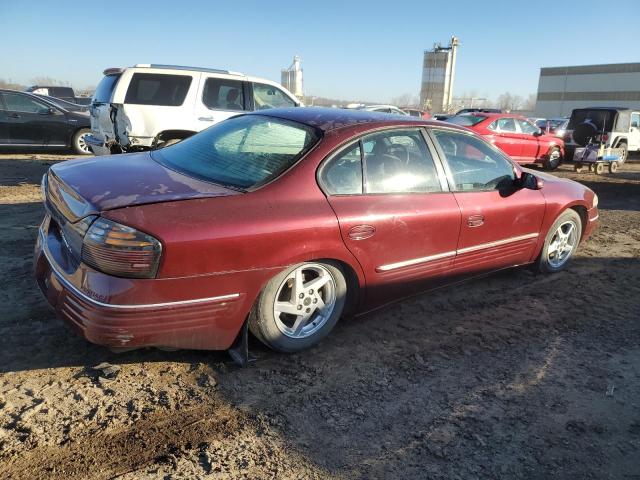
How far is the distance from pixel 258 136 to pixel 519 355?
2372mm

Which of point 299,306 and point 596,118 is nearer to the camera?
point 299,306

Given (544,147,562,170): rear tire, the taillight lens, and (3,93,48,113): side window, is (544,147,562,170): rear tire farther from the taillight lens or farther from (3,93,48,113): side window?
the taillight lens

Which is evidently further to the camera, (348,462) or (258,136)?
(258,136)

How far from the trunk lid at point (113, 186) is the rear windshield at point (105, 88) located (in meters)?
4.88

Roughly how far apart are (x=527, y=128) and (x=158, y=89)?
985cm

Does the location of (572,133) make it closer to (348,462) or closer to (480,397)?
(480,397)

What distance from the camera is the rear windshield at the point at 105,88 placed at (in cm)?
750

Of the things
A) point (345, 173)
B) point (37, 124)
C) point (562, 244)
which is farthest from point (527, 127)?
point (37, 124)

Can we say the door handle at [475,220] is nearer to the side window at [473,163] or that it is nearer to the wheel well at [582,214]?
the side window at [473,163]

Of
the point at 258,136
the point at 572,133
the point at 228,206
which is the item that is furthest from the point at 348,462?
the point at 572,133

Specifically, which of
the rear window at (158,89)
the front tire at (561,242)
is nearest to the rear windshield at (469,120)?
the rear window at (158,89)

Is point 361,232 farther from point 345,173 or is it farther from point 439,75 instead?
point 439,75

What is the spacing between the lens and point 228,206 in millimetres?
2602

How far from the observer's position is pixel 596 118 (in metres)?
14.1
